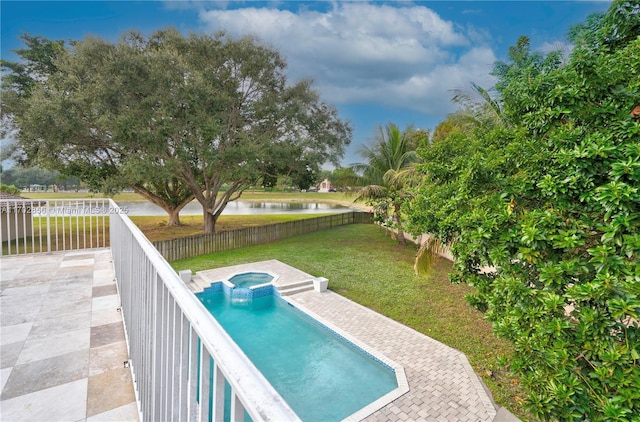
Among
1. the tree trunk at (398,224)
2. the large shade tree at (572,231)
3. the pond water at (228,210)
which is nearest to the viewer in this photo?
the large shade tree at (572,231)

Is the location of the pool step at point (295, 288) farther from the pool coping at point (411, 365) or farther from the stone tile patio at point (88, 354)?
the stone tile patio at point (88, 354)

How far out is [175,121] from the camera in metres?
11.1

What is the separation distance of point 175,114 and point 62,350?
1039 centimetres

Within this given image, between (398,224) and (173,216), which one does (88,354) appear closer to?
(398,224)

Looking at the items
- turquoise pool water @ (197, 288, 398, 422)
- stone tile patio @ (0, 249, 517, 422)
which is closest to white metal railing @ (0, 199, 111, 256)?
stone tile patio @ (0, 249, 517, 422)

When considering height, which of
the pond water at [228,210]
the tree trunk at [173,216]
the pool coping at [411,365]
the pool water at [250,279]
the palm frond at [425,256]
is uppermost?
the palm frond at [425,256]

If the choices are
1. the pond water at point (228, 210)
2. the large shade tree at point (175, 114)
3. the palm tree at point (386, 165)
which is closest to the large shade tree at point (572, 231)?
the palm tree at point (386, 165)

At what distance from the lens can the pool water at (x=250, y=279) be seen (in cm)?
930

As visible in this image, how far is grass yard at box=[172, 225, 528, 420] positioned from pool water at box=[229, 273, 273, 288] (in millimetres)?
1479

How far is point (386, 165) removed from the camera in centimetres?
1373

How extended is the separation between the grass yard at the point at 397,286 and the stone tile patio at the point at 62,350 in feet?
13.2

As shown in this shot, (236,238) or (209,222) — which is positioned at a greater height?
(209,222)

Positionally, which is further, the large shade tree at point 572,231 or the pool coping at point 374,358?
the pool coping at point 374,358

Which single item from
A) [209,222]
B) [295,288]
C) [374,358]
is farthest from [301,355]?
[209,222]
